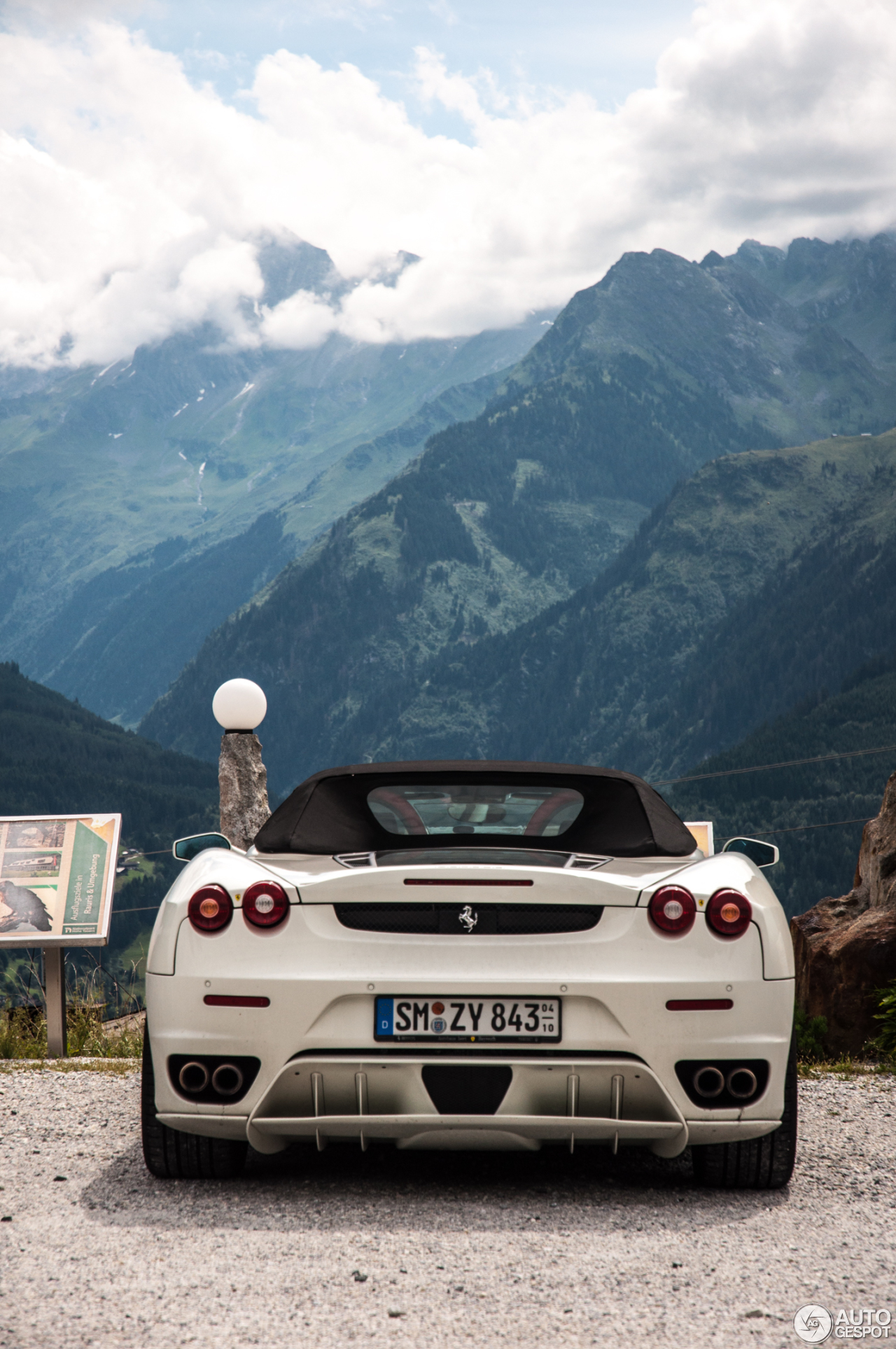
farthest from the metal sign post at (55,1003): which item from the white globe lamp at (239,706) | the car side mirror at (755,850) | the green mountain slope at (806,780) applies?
the green mountain slope at (806,780)

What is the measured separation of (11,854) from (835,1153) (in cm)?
477

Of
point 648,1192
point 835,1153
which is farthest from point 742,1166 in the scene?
point 835,1153

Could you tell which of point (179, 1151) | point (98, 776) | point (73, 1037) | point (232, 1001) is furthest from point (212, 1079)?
point (98, 776)

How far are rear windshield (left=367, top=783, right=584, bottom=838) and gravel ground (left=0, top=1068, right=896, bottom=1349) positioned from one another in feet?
4.11

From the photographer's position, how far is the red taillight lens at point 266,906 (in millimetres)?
3318

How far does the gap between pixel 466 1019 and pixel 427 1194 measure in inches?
25.4

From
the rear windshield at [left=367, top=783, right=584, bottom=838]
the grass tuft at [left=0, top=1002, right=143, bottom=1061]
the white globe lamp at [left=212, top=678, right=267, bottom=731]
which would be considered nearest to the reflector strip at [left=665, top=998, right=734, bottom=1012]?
the rear windshield at [left=367, top=783, right=584, bottom=838]

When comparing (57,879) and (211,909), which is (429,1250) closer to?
(211,909)

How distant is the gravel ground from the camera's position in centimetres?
252

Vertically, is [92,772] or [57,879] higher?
[57,879]

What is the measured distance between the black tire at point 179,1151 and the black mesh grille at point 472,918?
0.78m

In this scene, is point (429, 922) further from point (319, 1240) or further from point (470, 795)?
point (470, 795)

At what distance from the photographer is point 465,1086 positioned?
3.23 metres

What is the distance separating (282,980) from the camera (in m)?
3.24
